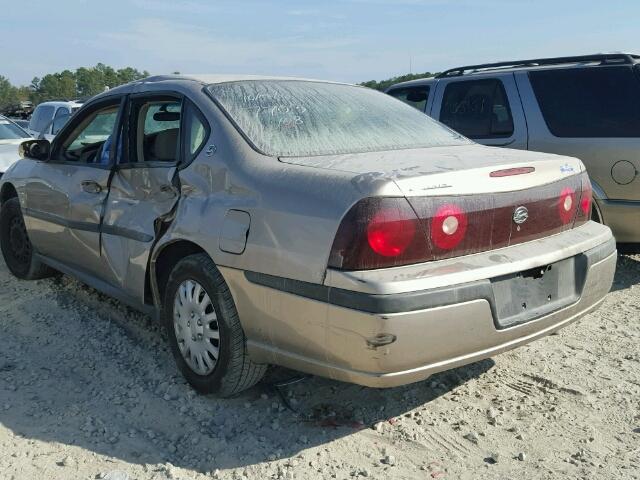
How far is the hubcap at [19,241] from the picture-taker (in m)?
5.29

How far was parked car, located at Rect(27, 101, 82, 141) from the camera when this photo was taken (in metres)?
12.4

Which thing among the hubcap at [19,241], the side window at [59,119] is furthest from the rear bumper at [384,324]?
the side window at [59,119]

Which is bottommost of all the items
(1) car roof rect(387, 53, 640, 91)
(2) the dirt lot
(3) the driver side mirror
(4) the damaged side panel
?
(2) the dirt lot

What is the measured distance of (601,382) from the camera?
11.5 feet

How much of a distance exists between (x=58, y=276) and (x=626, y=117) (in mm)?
4735

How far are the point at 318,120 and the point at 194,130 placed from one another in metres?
0.65

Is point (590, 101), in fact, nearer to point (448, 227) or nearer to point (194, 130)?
point (448, 227)

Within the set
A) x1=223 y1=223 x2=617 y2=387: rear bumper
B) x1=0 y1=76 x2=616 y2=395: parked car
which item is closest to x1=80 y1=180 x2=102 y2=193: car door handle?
x1=0 y1=76 x2=616 y2=395: parked car

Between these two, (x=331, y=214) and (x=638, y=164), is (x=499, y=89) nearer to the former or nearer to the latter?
(x=638, y=164)

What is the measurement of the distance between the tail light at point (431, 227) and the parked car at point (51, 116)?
36.3 feet

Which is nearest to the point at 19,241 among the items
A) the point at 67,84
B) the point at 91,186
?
the point at 91,186

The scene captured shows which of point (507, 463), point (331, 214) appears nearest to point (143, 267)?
point (331, 214)

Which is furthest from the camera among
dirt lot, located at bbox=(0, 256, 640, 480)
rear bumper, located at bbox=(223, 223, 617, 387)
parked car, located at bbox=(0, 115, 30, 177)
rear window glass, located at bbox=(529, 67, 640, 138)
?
parked car, located at bbox=(0, 115, 30, 177)

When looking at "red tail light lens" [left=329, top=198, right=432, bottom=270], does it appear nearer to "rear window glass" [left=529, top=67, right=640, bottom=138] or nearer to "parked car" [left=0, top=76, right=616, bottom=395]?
"parked car" [left=0, top=76, right=616, bottom=395]
